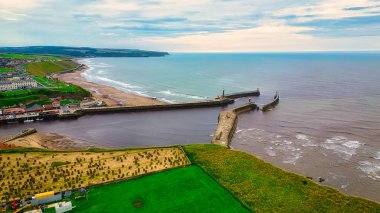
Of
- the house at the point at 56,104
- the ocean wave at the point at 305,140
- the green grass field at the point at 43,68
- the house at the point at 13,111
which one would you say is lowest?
the ocean wave at the point at 305,140

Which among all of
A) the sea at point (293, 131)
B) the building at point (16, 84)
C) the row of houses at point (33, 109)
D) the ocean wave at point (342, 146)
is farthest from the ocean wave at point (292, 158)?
the building at point (16, 84)

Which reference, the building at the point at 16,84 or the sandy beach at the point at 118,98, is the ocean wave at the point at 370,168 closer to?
the sandy beach at the point at 118,98

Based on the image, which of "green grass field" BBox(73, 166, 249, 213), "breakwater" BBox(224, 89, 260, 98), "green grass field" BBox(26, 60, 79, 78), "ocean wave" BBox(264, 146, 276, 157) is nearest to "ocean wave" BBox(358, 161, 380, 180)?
"ocean wave" BBox(264, 146, 276, 157)

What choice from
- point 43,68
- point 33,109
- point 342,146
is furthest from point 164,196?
point 43,68

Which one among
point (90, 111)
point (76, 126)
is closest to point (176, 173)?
point (76, 126)

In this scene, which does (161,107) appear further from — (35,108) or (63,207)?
(63,207)

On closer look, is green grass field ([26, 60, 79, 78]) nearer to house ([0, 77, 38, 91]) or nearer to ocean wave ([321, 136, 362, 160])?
house ([0, 77, 38, 91])
